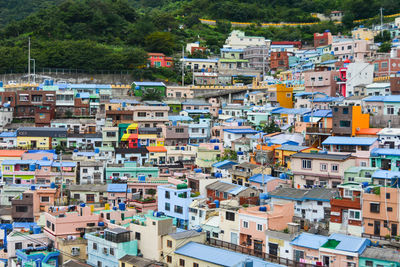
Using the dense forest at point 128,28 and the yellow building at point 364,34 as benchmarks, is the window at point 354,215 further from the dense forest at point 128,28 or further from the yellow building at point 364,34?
the yellow building at point 364,34

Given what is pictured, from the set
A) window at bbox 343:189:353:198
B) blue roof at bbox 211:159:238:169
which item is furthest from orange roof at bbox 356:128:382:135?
window at bbox 343:189:353:198

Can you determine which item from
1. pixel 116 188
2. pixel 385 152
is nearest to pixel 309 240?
pixel 385 152

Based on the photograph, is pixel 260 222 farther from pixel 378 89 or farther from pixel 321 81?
pixel 321 81

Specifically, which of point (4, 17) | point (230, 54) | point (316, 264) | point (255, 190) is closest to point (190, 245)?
point (316, 264)

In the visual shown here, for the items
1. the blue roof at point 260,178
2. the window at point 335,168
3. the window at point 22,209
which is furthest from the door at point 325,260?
the window at point 22,209

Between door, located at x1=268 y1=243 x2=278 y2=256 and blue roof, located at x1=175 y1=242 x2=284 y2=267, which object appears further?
door, located at x1=268 y1=243 x2=278 y2=256

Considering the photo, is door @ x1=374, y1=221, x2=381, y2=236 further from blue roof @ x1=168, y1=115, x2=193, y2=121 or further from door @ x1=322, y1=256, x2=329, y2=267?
blue roof @ x1=168, y1=115, x2=193, y2=121

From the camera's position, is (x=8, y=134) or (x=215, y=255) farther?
(x=8, y=134)
